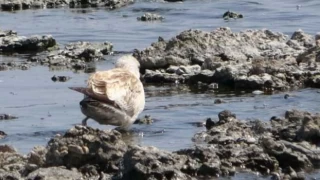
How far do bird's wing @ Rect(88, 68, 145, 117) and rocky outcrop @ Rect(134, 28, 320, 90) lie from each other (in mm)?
3226

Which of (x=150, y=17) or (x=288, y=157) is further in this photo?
(x=150, y=17)

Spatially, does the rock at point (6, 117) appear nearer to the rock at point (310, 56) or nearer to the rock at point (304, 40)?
the rock at point (310, 56)

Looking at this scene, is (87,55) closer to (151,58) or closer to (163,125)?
(151,58)

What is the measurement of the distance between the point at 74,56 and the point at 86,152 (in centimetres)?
873

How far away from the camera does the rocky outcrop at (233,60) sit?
1459cm

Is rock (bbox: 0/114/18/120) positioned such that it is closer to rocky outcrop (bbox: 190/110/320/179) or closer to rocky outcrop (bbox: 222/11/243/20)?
rocky outcrop (bbox: 190/110/320/179)

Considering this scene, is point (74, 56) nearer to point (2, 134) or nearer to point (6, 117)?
point (6, 117)

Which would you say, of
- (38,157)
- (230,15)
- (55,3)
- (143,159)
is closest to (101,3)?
(55,3)

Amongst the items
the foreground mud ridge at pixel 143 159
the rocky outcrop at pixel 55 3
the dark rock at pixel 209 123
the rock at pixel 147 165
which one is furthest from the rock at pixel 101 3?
the rock at pixel 147 165

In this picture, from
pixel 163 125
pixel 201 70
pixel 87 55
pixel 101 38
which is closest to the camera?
pixel 163 125

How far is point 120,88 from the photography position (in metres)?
11.1

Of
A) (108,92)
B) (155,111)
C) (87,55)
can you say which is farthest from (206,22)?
(108,92)

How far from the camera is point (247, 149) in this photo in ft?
30.8

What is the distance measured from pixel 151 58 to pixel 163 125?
4292 millimetres
